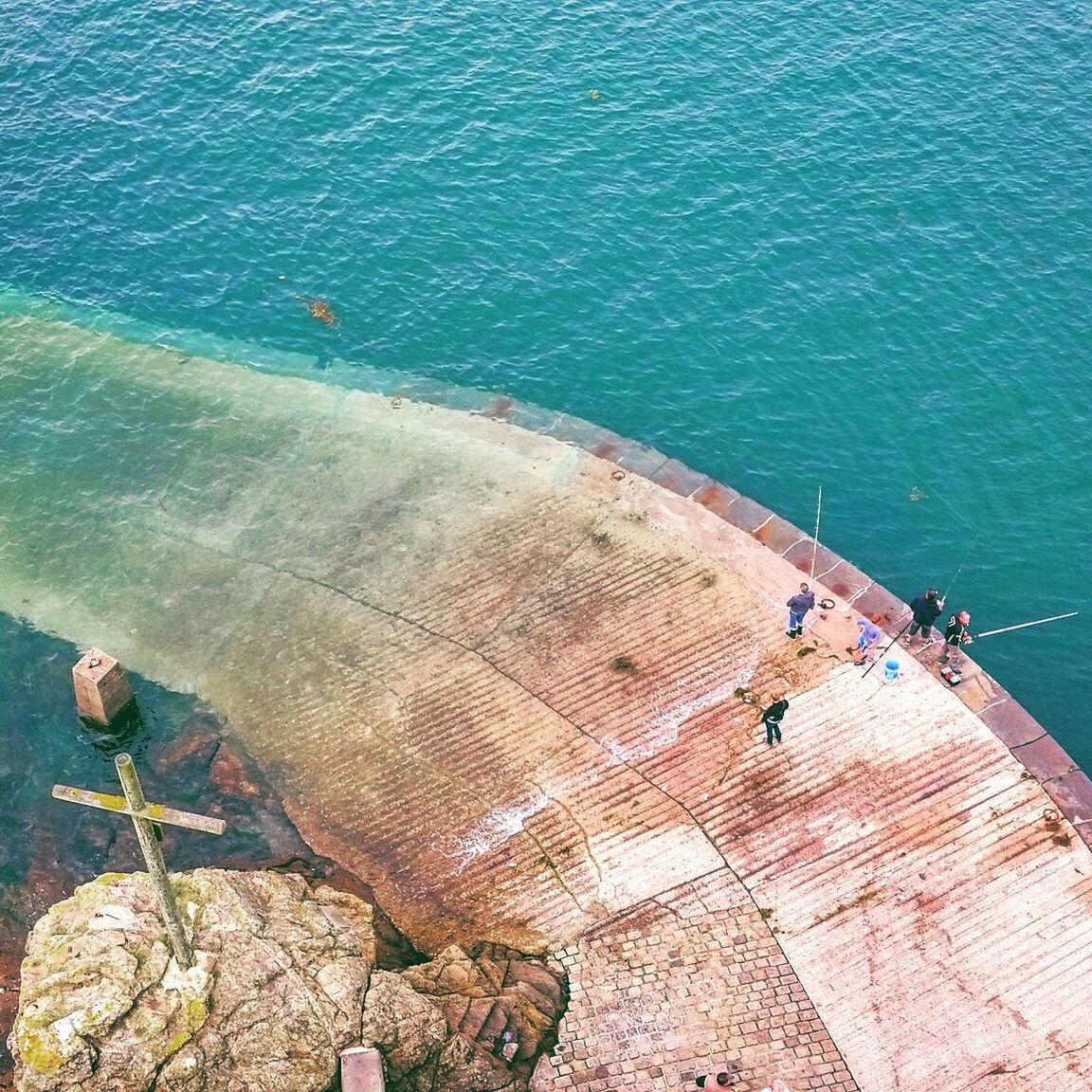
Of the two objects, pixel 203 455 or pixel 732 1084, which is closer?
pixel 732 1084

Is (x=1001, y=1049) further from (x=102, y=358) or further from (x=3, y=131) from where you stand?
(x=3, y=131)

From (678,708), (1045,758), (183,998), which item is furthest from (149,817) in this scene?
(1045,758)

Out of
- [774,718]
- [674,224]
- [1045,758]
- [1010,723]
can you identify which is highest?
[674,224]

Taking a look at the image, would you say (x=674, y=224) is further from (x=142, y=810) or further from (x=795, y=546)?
(x=142, y=810)

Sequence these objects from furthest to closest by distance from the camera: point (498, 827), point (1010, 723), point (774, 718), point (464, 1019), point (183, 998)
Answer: point (1010, 723) < point (774, 718) < point (498, 827) < point (464, 1019) < point (183, 998)

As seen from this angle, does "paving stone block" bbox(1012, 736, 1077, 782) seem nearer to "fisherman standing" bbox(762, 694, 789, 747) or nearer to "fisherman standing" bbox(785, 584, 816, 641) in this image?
"fisherman standing" bbox(762, 694, 789, 747)

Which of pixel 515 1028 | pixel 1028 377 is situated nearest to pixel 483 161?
pixel 1028 377
